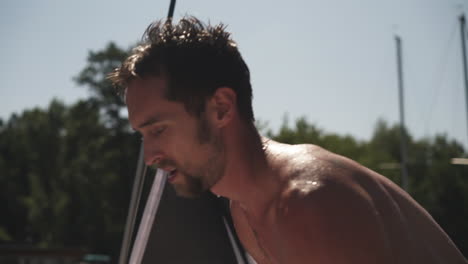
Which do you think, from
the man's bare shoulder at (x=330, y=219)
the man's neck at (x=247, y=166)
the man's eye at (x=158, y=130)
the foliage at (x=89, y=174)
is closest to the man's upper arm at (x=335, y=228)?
the man's bare shoulder at (x=330, y=219)

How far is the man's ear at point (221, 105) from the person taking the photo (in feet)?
6.26

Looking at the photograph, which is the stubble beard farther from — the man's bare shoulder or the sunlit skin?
the man's bare shoulder

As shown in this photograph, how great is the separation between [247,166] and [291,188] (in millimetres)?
391

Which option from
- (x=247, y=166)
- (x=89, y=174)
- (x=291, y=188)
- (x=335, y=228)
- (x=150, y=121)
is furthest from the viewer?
(x=89, y=174)

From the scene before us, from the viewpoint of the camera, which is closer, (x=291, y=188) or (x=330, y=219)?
(x=330, y=219)

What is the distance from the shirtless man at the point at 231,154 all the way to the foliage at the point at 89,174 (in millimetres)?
29547

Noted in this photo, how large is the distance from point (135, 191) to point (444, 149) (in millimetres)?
40017

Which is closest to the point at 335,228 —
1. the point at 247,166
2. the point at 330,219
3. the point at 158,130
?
the point at 330,219

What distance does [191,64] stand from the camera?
1.91m

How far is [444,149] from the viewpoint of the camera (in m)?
40.8

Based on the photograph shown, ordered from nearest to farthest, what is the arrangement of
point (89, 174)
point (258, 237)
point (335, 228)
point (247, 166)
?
point (335, 228)
point (247, 166)
point (258, 237)
point (89, 174)

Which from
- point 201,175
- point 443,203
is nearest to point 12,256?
point 201,175

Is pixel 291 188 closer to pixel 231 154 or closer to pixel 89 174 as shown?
pixel 231 154

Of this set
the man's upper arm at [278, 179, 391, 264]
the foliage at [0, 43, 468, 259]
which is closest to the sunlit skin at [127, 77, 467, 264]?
the man's upper arm at [278, 179, 391, 264]
